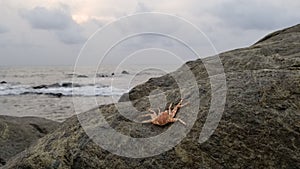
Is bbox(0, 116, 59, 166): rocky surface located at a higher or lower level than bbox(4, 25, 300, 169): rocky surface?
lower

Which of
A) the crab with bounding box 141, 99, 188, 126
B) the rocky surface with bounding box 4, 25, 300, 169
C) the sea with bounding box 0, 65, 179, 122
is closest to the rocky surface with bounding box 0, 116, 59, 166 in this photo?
the sea with bounding box 0, 65, 179, 122

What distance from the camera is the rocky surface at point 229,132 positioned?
16.4ft

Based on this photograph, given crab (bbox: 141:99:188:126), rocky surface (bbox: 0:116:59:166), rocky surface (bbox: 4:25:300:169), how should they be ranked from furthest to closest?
rocky surface (bbox: 0:116:59:166), crab (bbox: 141:99:188:126), rocky surface (bbox: 4:25:300:169)

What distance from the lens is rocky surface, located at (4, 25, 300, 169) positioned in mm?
5008

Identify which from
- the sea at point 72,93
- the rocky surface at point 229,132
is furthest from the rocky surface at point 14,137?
the rocky surface at point 229,132

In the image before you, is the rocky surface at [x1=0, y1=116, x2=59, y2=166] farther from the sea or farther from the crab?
the crab

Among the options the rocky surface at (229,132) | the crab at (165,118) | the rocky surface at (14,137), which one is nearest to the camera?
the rocky surface at (229,132)

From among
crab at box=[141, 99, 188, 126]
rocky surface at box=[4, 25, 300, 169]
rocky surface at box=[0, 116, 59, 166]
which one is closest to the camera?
rocky surface at box=[4, 25, 300, 169]

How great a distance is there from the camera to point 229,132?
5.16 meters

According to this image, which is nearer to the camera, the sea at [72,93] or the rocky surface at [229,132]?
the rocky surface at [229,132]

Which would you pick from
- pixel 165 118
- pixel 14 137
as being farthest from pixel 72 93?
pixel 165 118

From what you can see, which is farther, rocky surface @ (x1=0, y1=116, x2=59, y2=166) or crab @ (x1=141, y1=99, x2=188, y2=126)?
rocky surface @ (x1=0, y1=116, x2=59, y2=166)

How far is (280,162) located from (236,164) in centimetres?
55

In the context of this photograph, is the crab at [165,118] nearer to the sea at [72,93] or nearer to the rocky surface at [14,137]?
the sea at [72,93]
